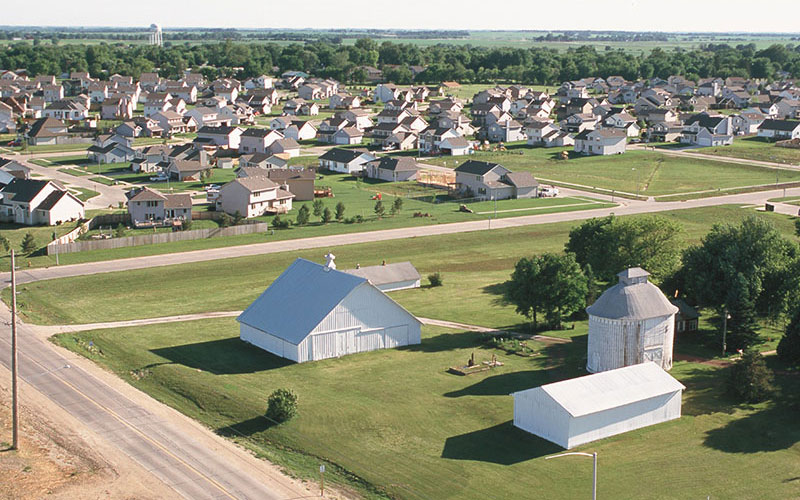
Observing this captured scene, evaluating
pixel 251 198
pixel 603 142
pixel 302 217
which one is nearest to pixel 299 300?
pixel 302 217

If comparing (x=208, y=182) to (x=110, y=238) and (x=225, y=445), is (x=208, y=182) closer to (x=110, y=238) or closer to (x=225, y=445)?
(x=110, y=238)

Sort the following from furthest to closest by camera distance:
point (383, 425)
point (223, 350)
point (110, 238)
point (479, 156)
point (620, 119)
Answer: point (620, 119), point (479, 156), point (110, 238), point (223, 350), point (383, 425)

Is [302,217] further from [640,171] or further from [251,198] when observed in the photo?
[640,171]

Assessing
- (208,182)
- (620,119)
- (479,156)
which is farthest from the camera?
(620,119)

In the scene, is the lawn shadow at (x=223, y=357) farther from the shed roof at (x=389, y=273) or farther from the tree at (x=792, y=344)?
the tree at (x=792, y=344)

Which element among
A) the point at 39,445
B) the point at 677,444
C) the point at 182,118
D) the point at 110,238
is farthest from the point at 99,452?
the point at 182,118

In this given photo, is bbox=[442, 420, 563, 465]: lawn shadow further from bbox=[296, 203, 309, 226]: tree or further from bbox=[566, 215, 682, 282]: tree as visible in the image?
bbox=[296, 203, 309, 226]: tree
